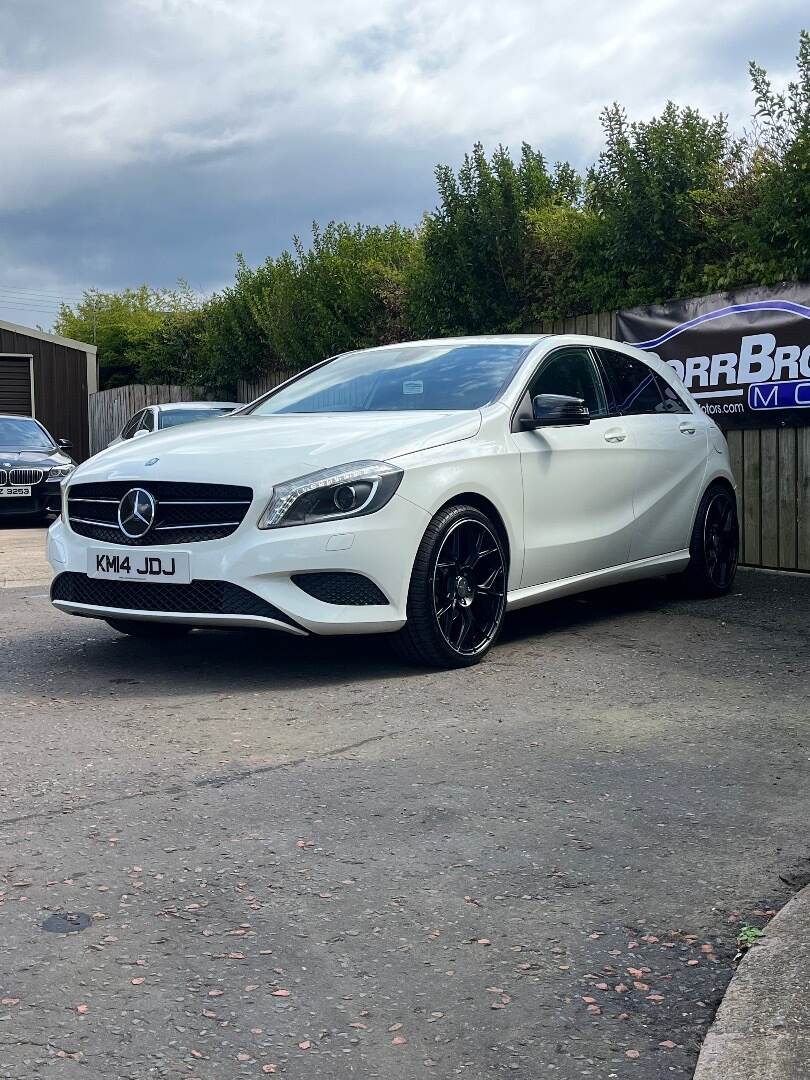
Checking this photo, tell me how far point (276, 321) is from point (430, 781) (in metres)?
15.3

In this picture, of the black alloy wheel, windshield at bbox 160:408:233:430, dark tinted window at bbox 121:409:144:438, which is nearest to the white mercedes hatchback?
the black alloy wheel

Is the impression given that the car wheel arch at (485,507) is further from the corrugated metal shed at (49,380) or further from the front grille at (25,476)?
the corrugated metal shed at (49,380)

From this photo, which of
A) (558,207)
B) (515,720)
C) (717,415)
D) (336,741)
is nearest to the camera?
(336,741)

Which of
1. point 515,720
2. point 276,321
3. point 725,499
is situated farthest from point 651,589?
point 276,321

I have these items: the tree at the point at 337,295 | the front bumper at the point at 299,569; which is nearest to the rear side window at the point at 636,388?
the front bumper at the point at 299,569

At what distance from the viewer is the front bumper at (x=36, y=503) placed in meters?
15.4

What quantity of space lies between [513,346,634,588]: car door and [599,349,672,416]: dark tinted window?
17 centimetres

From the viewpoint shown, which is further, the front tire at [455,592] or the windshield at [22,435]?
the windshield at [22,435]

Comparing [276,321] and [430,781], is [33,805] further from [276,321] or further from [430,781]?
[276,321]

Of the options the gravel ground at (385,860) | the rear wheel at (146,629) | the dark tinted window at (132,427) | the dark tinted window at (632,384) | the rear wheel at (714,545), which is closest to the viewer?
the gravel ground at (385,860)

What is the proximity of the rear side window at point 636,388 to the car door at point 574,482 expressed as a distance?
16 cm

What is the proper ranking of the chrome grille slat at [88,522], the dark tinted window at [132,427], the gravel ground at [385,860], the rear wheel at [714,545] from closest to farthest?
the gravel ground at [385,860] < the chrome grille slat at [88,522] < the rear wheel at [714,545] < the dark tinted window at [132,427]

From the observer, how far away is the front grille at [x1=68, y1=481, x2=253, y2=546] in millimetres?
5488

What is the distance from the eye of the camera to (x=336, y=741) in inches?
181
